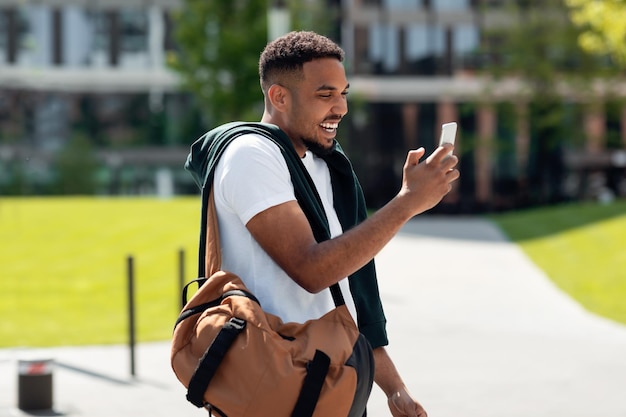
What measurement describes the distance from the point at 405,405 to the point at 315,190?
2.41 ft

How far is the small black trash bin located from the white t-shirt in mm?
5039

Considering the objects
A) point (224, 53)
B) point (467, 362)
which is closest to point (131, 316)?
point (467, 362)

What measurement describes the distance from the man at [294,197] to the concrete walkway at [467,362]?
4.96 meters

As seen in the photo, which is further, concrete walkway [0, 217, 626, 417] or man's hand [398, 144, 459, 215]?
concrete walkway [0, 217, 626, 417]

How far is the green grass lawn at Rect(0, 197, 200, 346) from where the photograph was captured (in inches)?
492

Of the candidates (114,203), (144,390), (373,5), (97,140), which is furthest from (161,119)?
(144,390)

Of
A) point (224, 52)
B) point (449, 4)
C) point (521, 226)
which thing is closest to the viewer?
point (521, 226)

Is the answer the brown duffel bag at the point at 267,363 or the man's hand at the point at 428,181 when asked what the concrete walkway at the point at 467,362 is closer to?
the brown duffel bag at the point at 267,363

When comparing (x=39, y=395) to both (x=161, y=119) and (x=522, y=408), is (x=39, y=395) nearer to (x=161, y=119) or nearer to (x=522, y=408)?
(x=522, y=408)

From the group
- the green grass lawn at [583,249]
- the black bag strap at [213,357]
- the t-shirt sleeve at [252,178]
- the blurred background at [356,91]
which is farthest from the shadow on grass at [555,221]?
the black bag strap at [213,357]

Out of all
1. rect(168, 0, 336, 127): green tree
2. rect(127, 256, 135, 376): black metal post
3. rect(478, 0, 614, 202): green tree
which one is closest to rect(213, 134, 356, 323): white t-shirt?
rect(127, 256, 135, 376): black metal post

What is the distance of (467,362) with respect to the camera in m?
9.86

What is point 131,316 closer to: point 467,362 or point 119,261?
point 467,362

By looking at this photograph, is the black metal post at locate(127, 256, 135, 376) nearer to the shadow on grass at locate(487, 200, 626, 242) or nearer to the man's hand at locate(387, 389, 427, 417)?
the man's hand at locate(387, 389, 427, 417)
